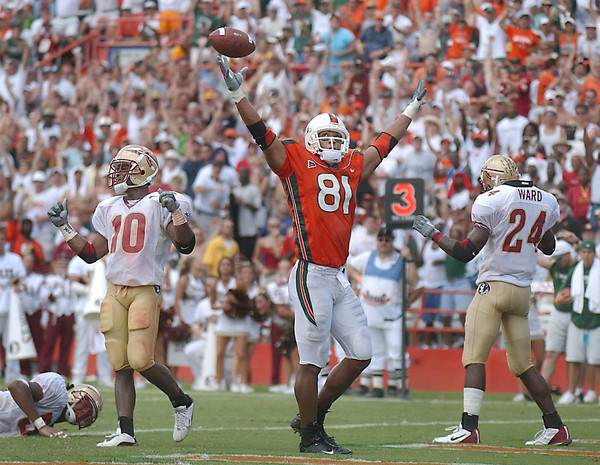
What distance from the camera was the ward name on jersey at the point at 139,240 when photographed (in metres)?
7.98

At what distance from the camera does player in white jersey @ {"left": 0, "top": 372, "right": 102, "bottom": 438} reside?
846 centimetres

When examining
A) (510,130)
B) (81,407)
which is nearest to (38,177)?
(510,130)

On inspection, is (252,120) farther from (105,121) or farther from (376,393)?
(105,121)

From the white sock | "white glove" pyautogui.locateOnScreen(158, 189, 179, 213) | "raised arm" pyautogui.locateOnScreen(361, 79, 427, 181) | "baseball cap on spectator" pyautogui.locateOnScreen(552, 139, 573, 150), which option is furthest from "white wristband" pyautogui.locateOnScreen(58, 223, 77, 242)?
"baseball cap on spectator" pyautogui.locateOnScreen(552, 139, 573, 150)

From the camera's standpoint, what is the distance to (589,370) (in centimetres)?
1402

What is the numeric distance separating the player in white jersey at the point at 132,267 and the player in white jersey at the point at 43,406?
80cm

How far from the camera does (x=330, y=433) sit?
9453mm

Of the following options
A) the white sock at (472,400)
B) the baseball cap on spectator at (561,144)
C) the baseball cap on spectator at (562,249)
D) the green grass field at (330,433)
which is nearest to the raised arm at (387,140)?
the white sock at (472,400)

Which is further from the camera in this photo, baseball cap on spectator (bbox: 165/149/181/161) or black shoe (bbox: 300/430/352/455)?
baseball cap on spectator (bbox: 165/149/181/161)

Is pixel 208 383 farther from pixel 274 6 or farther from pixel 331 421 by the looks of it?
pixel 274 6

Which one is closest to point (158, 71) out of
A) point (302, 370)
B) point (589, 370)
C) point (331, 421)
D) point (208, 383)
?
point (208, 383)

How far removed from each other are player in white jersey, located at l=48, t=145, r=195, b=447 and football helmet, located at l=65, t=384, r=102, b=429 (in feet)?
2.77

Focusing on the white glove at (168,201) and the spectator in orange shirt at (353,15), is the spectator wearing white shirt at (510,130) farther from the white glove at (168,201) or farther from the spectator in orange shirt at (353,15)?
the white glove at (168,201)

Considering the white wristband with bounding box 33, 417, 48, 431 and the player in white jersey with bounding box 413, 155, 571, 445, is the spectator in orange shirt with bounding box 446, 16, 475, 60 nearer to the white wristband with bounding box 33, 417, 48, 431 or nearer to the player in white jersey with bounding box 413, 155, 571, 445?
the player in white jersey with bounding box 413, 155, 571, 445
